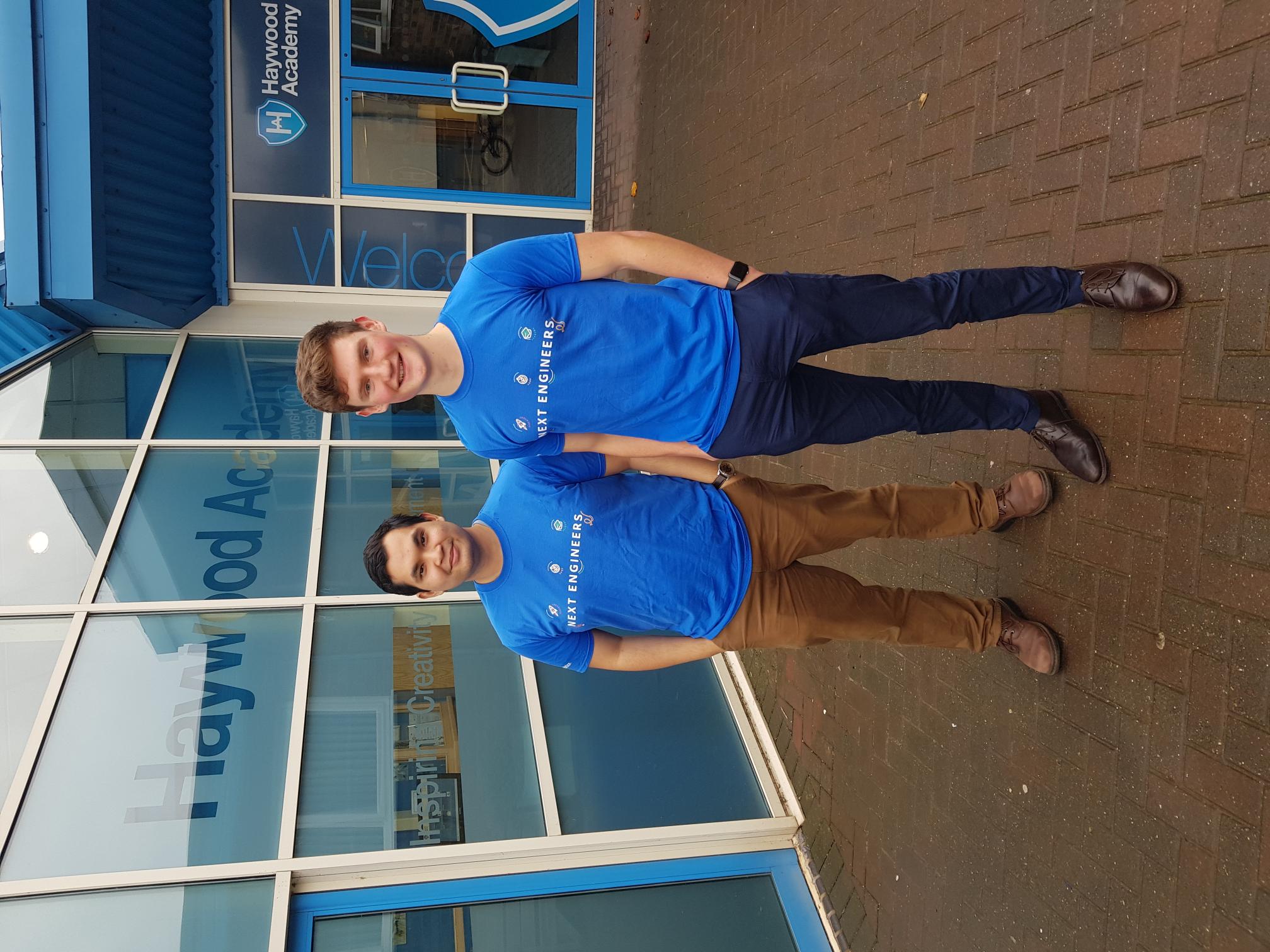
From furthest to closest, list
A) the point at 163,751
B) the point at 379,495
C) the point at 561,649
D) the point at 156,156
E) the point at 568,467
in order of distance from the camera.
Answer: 1. the point at 156,156
2. the point at 379,495
3. the point at 163,751
4. the point at 561,649
5. the point at 568,467

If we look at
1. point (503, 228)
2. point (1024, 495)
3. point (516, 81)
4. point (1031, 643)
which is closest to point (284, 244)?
point (503, 228)

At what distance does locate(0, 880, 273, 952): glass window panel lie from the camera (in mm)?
3520

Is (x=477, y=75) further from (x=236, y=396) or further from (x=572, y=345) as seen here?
(x=572, y=345)

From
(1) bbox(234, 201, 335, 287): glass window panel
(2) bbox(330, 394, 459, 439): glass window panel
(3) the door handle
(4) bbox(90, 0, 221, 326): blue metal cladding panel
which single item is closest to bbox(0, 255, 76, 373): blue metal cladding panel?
(4) bbox(90, 0, 221, 326): blue metal cladding panel

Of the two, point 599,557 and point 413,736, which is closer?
point 599,557

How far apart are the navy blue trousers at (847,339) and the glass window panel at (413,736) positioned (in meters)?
2.43

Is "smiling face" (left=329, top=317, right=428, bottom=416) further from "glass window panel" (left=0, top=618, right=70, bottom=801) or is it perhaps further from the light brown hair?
"glass window panel" (left=0, top=618, right=70, bottom=801)

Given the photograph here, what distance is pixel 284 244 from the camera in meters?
6.89

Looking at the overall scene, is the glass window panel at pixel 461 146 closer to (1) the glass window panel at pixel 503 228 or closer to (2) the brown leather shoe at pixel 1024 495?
(1) the glass window panel at pixel 503 228

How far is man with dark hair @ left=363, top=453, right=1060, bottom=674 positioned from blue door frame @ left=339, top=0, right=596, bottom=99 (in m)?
5.24

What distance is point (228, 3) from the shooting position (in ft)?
21.4

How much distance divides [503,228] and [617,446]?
500cm

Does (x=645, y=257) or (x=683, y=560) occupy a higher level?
(x=645, y=257)

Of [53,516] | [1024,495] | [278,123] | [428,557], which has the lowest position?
[53,516]
